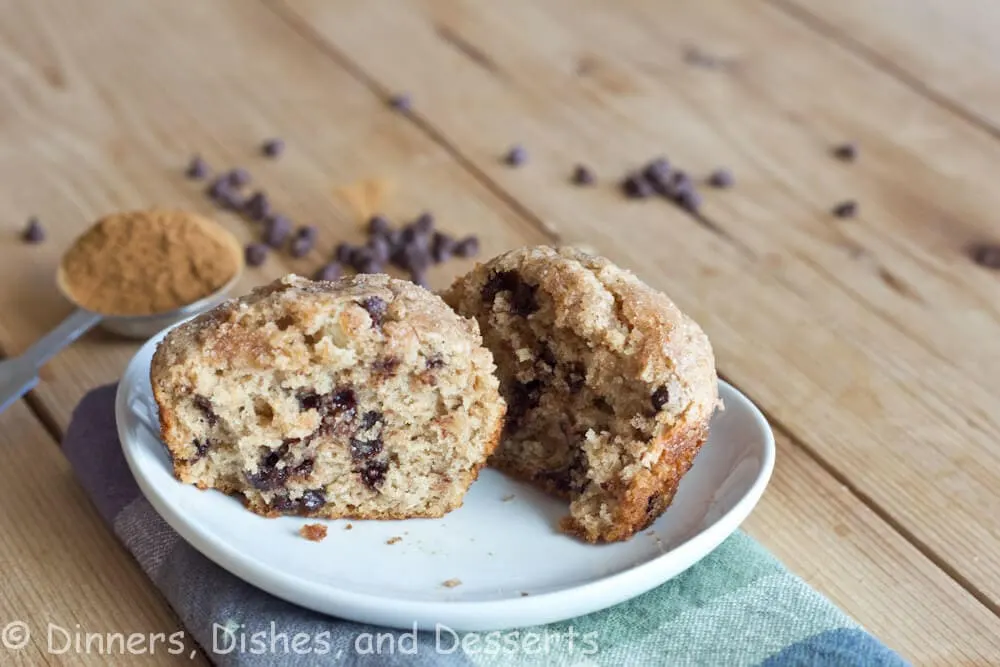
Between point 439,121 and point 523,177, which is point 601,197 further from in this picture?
point 439,121

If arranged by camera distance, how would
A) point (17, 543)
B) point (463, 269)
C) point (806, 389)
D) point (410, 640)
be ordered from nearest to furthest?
point (410, 640)
point (17, 543)
point (806, 389)
point (463, 269)

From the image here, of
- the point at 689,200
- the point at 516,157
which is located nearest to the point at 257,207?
the point at 516,157

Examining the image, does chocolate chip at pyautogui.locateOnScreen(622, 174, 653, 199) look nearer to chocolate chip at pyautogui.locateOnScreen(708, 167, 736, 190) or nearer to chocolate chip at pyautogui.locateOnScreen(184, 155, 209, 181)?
chocolate chip at pyautogui.locateOnScreen(708, 167, 736, 190)

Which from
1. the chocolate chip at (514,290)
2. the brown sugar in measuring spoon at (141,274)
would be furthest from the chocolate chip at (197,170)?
the chocolate chip at (514,290)

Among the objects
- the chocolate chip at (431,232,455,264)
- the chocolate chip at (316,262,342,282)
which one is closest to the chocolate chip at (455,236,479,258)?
the chocolate chip at (431,232,455,264)

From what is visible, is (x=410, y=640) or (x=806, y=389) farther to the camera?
(x=806, y=389)

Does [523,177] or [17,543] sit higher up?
[17,543]

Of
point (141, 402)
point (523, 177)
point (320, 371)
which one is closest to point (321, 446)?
point (320, 371)
